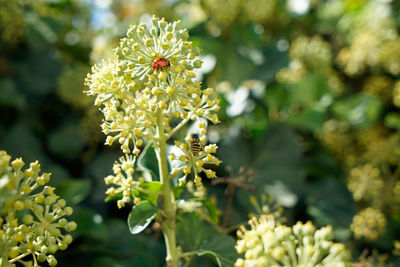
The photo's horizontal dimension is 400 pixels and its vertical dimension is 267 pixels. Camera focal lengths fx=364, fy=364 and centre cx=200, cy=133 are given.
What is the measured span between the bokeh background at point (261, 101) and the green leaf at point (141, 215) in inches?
19.8

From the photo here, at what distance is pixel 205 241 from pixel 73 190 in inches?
22.1

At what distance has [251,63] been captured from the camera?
5.44 feet

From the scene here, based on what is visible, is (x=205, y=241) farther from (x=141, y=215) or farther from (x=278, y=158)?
(x=278, y=158)

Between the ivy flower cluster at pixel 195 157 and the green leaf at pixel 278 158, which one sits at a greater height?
the green leaf at pixel 278 158

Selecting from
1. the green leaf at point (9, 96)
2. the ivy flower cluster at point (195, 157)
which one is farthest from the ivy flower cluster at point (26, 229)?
the green leaf at point (9, 96)

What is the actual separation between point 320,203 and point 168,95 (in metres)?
0.97

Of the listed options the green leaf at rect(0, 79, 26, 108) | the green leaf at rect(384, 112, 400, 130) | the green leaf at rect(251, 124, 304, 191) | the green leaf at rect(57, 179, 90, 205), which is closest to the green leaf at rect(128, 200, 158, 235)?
the green leaf at rect(57, 179, 90, 205)

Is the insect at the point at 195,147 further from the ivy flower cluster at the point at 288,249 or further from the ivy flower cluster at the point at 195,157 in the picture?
the ivy flower cluster at the point at 288,249

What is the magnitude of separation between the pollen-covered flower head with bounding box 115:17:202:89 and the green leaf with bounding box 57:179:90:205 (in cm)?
61

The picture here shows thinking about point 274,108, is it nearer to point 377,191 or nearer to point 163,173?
point 377,191

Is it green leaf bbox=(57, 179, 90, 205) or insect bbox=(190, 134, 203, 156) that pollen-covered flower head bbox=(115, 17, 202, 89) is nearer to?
insect bbox=(190, 134, 203, 156)

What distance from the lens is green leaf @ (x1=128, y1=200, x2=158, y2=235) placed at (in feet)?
2.24

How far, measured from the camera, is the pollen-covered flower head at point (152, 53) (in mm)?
642

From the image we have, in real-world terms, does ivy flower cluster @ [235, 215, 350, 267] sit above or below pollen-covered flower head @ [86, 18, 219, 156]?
below
